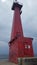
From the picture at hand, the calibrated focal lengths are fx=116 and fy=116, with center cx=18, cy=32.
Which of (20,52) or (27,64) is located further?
(20,52)

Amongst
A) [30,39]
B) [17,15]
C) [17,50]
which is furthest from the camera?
[17,15]

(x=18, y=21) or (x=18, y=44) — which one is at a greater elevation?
(x=18, y=21)

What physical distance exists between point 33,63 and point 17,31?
1344 centimetres

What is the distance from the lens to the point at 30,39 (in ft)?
65.7

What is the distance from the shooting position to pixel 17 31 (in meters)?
22.9

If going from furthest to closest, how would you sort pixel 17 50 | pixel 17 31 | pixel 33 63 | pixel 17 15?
1. pixel 17 15
2. pixel 17 31
3. pixel 17 50
4. pixel 33 63

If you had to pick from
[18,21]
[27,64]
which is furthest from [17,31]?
[27,64]

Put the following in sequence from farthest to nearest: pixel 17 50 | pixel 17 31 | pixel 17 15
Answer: pixel 17 15, pixel 17 31, pixel 17 50

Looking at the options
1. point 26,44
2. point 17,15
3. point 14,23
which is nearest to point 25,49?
point 26,44

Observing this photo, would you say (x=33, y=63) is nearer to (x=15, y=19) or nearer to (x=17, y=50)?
(x=17, y=50)

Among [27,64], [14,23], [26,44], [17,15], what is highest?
[17,15]

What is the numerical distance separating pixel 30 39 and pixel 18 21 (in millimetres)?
5787

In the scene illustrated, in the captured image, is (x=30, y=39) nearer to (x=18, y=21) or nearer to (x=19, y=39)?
(x=19, y=39)

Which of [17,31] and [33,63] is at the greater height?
[17,31]
